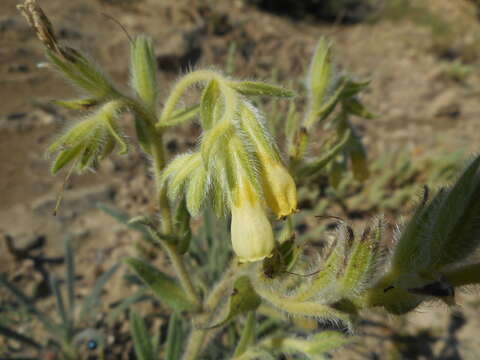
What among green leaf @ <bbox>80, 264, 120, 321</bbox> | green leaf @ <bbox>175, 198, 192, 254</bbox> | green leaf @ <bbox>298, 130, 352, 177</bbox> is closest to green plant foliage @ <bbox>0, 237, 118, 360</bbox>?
green leaf @ <bbox>80, 264, 120, 321</bbox>

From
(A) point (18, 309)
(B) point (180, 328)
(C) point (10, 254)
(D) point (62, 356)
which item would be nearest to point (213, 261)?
(B) point (180, 328)

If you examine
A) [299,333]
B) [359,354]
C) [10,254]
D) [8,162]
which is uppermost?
[8,162]

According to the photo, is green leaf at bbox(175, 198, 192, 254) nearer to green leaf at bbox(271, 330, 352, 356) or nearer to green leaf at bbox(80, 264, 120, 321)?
green leaf at bbox(271, 330, 352, 356)

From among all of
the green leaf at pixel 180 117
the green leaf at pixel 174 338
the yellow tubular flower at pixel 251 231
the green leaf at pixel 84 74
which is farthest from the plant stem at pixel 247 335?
the green leaf at pixel 84 74

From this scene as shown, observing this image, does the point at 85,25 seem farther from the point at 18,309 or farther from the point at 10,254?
Result: the point at 18,309

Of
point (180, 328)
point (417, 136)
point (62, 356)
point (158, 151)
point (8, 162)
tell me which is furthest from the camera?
point (417, 136)

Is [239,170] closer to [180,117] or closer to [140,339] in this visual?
[180,117]
